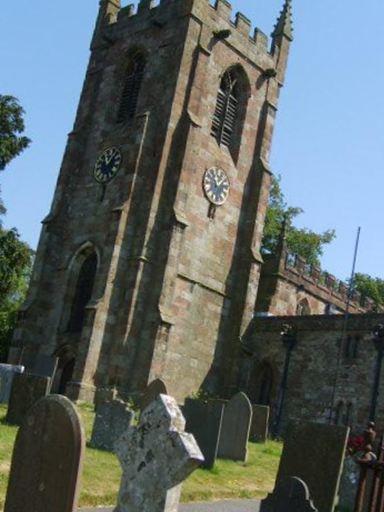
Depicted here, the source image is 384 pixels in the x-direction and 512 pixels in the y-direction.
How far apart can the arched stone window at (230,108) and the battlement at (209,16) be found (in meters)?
1.43

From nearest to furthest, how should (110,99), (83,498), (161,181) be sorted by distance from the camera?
(83,498)
(161,181)
(110,99)

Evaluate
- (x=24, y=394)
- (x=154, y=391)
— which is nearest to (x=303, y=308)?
(x=154, y=391)

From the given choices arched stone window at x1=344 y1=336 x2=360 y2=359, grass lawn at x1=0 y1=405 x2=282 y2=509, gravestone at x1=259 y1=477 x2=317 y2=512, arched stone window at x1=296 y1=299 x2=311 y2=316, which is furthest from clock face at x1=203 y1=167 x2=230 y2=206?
gravestone at x1=259 y1=477 x2=317 y2=512

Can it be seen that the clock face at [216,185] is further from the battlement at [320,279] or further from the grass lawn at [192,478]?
the grass lawn at [192,478]

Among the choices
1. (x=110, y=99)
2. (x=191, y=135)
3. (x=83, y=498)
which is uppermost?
(x=110, y=99)

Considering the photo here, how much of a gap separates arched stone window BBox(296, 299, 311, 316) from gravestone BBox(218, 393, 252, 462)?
19005mm

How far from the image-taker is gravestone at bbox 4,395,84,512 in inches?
222

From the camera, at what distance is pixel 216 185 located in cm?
2673

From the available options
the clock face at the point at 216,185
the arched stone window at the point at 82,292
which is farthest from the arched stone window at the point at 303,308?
the arched stone window at the point at 82,292

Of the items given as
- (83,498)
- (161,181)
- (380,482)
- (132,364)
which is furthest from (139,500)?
(161,181)

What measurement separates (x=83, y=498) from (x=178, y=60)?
19.9 metres

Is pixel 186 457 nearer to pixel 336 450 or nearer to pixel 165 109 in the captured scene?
pixel 336 450

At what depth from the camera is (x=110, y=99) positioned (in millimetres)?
28672

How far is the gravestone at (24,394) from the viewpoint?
481 inches
